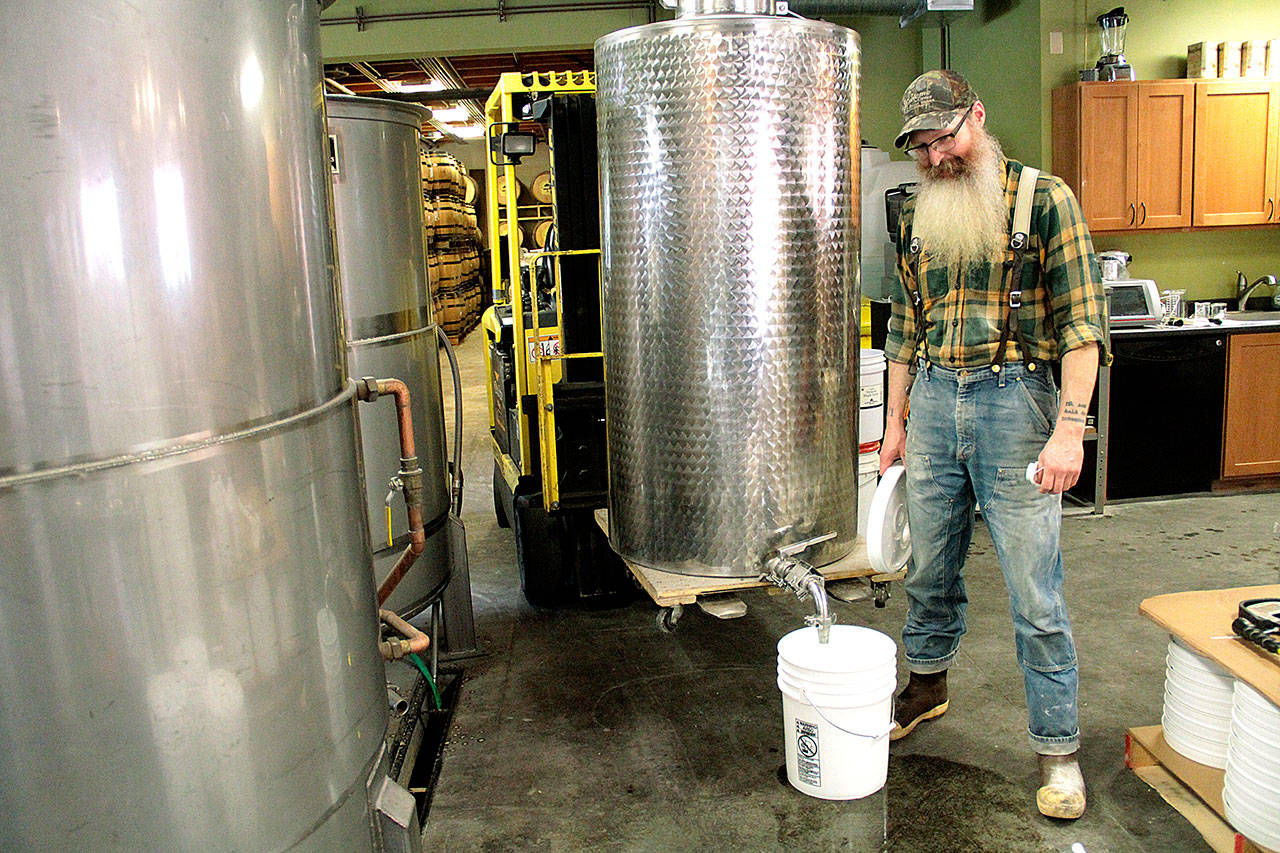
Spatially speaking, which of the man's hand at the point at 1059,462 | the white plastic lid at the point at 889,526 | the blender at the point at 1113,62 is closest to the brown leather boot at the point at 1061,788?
the white plastic lid at the point at 889,526

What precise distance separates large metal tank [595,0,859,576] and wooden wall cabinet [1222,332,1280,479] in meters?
4.21

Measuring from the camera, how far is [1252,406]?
20.6ft

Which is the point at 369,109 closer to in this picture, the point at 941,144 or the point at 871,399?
the point at 941,144

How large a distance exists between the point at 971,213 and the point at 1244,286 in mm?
5641

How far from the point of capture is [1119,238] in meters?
7.18

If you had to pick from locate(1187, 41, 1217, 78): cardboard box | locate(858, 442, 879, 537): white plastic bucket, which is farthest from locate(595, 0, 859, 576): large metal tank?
locate(1187, 41, 1217, 78): cardboard box

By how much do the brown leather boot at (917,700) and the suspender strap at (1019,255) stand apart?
1.18 m

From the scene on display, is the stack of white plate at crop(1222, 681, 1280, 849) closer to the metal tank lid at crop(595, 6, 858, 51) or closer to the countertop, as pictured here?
the metal tank lid at crop(595, 6, 858, 51)

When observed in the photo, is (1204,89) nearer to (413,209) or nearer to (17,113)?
(413,209)

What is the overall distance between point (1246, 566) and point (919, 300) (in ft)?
10.2

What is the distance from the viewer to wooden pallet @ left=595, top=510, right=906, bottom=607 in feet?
10.3

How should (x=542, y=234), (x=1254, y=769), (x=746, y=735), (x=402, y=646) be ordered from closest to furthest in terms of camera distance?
1. (x=402, y=646)
2. (x=1254, y=769)
3. (x=746, y=735)
4. (x=542, y=234)

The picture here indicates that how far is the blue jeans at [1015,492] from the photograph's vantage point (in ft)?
9.14

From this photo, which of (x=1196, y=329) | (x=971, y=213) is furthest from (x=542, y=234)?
(x=971, y=213)
